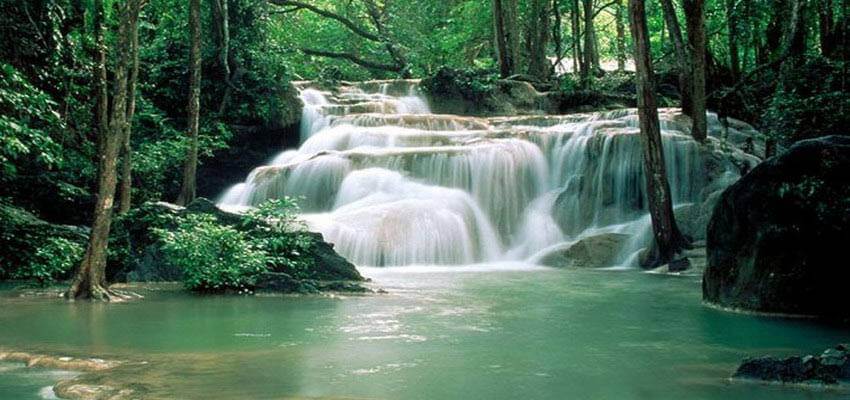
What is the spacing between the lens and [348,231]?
1573 cm

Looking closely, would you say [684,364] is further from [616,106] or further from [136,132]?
[616,106]

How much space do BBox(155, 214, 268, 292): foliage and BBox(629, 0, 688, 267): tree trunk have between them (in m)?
6.27

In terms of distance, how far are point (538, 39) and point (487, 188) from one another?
13.7 metres

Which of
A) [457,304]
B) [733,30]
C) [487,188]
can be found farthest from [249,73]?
[457,304]

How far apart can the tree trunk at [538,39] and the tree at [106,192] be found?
801 inches

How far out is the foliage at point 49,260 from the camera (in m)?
10.9

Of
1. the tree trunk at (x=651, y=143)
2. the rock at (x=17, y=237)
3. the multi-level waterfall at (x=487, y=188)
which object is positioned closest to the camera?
the rock at (x=17, y=237)

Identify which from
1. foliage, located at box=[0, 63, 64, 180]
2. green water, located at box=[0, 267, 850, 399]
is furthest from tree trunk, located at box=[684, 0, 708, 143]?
foliage, located at box=[0, 63, 64, 180]

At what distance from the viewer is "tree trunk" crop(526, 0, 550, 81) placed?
29384 mm

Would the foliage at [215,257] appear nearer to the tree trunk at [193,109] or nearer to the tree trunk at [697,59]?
the tree trunk at [193,109]

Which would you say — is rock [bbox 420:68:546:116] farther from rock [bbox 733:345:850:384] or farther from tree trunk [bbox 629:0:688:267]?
rock [bbox 733:345:850:384]

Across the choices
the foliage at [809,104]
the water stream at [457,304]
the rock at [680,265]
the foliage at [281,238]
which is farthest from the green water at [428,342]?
the foliage at [809,104]

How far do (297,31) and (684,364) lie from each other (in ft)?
96.5

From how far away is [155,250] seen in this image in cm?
1231
